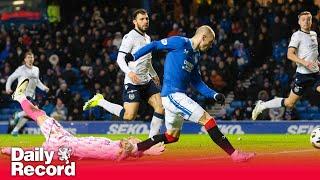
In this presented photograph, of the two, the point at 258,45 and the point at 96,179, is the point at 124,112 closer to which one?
the point at 96,179

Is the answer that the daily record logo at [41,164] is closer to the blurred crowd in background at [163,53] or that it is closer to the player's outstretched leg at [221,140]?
the player's outstretched leg at [221,140]

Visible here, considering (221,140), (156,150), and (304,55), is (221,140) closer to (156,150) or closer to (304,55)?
(156,150)

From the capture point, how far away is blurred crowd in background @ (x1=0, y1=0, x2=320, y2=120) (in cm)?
2211

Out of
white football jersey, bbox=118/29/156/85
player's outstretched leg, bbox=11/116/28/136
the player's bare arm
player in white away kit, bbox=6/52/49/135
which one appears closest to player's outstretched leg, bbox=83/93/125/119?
white football jersey, bbox=118/29/156/85

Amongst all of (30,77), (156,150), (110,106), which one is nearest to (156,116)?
(110,106)

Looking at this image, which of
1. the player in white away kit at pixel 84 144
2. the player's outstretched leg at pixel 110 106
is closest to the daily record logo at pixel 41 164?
the player in white away kit at pixel 84 144

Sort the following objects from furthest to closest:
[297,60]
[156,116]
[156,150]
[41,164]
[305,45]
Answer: [305,45], [297,60], [156,116], [156,150], [41,164]

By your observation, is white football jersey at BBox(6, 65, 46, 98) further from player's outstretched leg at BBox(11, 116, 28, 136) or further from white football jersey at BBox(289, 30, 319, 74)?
white football jersey at BBox(289, 30, 319, 74)

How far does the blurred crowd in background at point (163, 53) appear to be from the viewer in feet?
72.5

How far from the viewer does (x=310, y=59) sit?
14.9 meters

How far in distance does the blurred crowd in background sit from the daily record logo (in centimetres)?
1198

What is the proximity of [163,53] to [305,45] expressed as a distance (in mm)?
8578

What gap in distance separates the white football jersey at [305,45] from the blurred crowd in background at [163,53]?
6032 millimetres

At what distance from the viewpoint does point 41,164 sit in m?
8.99
